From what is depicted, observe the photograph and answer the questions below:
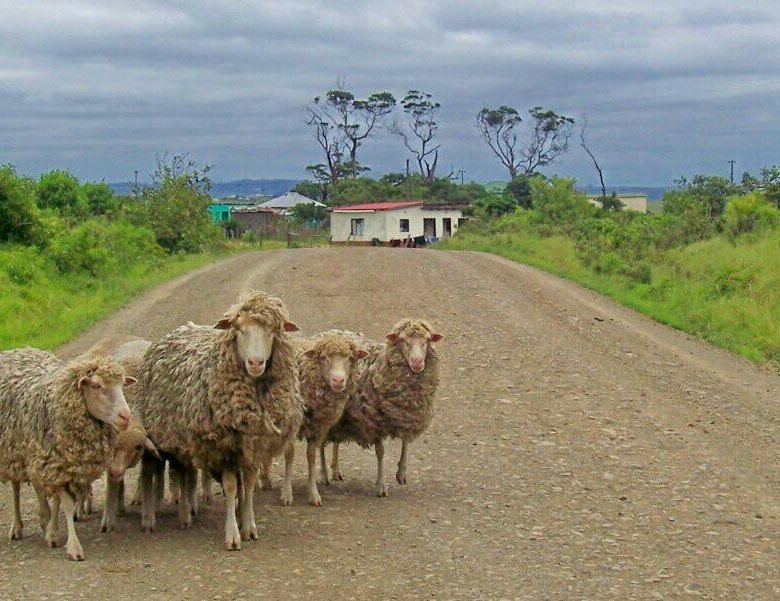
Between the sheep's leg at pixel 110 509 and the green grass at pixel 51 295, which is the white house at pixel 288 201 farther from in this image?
the sheep's leg at pixel 110 509

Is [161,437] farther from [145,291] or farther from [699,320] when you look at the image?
[145,291]

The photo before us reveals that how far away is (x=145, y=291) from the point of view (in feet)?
83.0

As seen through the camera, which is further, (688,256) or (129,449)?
(688,256)

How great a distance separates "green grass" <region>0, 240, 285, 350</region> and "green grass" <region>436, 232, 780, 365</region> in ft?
33.3

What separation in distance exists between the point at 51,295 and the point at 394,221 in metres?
48.4

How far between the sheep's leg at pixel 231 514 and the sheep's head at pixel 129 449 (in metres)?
0.63

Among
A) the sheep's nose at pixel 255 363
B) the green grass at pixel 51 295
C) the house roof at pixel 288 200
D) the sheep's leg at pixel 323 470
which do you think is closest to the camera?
the sheep's nose at pixel 255 363

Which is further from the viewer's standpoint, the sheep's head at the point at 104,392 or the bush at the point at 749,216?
the bush at the point at 749,216

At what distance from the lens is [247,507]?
8453mm

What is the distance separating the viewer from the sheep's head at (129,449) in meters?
8.40

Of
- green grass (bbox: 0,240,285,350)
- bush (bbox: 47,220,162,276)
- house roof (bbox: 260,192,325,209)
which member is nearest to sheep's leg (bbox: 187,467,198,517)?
green grass (bbox: 0,240,285,350)

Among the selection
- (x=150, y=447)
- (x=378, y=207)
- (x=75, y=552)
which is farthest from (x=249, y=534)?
(x=378, y=207)

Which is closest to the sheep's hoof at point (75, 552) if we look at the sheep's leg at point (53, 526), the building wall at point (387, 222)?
the sheep's leg at point (53, 526)

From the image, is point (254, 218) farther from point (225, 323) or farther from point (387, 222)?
point (225, 323)
